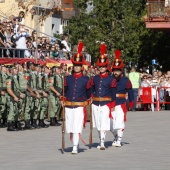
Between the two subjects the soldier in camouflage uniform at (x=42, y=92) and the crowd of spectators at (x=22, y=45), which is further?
the crowd of spectators at (x=22, y=45)

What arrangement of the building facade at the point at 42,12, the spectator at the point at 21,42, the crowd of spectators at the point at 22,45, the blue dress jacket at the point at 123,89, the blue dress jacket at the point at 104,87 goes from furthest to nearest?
1. the building facade at the point at 42,12
2. the spectator at the point at 21,42
3. the crowd of spectators at the point at 22,45
4. the blue dress jacket at the point at 123,89
5. the blue dress jacket at the point at 104,87

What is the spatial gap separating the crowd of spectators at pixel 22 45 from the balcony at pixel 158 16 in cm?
1267

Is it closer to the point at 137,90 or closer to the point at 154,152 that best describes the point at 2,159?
the point at 154,152

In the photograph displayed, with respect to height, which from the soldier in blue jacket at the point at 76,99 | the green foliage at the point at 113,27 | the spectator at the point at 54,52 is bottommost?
the soldier in blue jacket at the point at 76,99

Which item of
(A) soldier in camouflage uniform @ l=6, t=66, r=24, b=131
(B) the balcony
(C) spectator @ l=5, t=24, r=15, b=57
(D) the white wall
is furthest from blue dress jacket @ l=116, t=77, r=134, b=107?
(D) the white wall

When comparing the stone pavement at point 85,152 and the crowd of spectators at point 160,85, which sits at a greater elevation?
the crowd of spectators at point 160,85

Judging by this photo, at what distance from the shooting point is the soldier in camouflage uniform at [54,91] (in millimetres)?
28092

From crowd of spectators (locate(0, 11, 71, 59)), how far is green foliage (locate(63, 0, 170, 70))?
41.0ft

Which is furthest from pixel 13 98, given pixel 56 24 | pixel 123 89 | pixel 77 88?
pixel 56 24

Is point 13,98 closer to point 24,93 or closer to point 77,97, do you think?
point 24,93

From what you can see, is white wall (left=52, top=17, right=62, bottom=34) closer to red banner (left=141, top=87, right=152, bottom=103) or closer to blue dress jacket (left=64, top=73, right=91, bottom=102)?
red banner (left=141, top=87, right=152, bottom=103)

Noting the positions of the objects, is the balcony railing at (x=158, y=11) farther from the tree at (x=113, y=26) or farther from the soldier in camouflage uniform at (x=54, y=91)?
the soldier in camouflage uniform at (x=54, y=91)

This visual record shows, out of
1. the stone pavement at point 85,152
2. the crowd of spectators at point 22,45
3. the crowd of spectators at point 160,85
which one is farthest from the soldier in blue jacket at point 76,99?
the crowd of spectators at point 160,85

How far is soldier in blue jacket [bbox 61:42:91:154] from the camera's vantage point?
63.2ft
